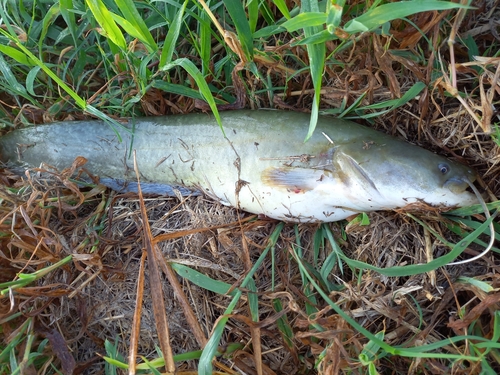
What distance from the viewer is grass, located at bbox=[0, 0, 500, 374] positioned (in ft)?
6.58

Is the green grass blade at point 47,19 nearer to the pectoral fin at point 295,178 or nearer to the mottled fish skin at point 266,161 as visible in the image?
the mottled fish skin at point 266,161

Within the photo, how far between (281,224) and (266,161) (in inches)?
15.5

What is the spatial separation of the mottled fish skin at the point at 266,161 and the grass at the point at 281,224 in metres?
0.13

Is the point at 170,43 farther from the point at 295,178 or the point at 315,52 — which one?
the point at 295,178

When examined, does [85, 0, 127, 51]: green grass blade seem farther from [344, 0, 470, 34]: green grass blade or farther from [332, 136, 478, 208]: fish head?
[332, 136, 478, 208]: fish head

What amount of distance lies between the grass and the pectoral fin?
28 cm

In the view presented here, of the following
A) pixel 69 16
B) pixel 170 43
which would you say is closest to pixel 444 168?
pixel 170 43

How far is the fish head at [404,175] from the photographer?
6.84ft

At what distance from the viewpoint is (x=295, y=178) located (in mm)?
2244

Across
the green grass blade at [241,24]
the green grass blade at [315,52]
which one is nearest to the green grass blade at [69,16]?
the green grass blade at [241,24]

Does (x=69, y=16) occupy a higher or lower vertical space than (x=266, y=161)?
higher

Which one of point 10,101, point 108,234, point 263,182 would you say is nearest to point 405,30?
A: point 263,182

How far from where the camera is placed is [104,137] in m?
2.62

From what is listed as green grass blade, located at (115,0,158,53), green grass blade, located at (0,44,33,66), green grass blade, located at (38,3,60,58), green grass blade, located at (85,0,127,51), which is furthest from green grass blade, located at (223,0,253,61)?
green grass blade, located at (0,44,33,66)
